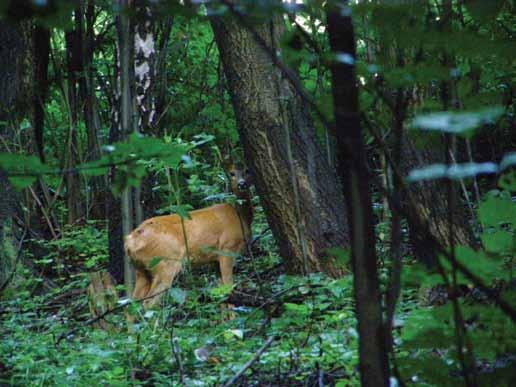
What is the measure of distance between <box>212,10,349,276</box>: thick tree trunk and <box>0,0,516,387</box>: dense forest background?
→ 17 millimetres

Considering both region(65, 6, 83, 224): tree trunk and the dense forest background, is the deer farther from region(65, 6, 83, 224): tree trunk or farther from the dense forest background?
region(65, 6, 83, 224): tree trunk

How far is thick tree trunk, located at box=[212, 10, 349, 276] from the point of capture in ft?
25.1

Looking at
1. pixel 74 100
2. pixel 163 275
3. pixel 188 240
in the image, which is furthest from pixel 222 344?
pixel 74 100

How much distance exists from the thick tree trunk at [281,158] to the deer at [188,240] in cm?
150

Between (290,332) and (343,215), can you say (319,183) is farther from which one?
(290,332)

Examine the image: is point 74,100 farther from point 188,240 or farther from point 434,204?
point 434,204

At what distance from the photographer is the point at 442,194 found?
6562mm

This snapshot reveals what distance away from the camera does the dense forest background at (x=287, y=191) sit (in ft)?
6.31

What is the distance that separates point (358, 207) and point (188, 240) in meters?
9.28

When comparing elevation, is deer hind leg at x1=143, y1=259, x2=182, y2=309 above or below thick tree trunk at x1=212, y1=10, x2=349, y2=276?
below

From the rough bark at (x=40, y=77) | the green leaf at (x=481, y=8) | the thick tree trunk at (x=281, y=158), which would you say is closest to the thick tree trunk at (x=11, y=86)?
the rough bark at (x=40, y=77)

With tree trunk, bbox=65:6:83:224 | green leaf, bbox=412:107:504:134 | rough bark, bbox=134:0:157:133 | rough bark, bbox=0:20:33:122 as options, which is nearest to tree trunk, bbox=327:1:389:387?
green leaf, bbox=412:107:504:134

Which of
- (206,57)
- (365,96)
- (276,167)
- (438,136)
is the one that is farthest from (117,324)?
(206,57)

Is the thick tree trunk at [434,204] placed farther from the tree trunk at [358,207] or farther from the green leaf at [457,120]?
the green leaf at [457,120]
